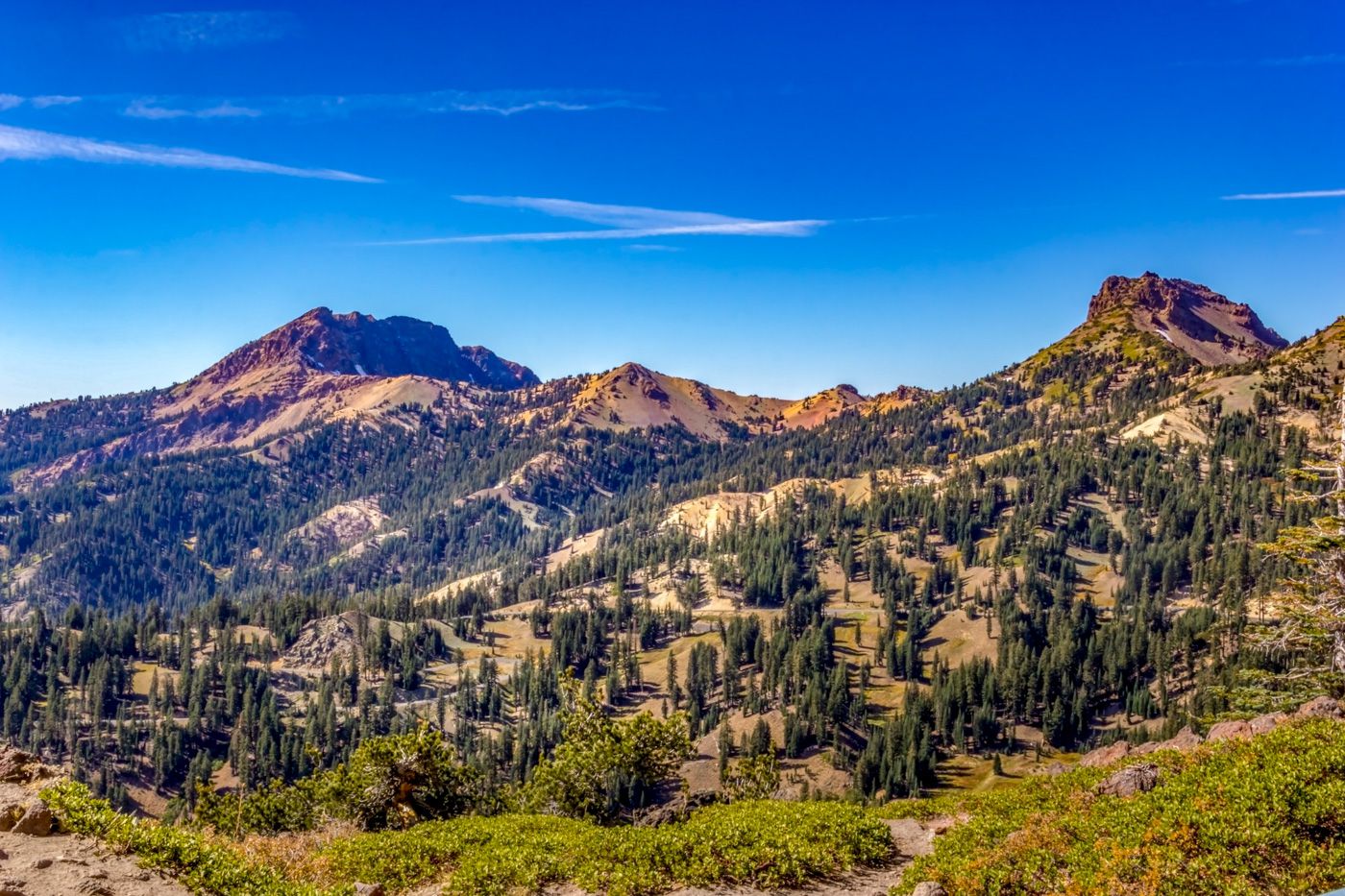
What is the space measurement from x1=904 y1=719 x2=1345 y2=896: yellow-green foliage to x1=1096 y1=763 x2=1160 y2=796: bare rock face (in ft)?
2.06

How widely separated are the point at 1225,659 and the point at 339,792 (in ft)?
647

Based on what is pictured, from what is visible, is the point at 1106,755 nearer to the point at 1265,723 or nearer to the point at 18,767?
the point at 1265,723

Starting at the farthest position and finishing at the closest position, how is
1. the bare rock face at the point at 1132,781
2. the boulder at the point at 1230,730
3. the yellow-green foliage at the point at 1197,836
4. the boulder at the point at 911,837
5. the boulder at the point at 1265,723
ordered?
the boulder at the point at 1230,730 < the boulder at the point at 1265,723 < the boulder at the point at 911,837 < the bare rock face at the point at 1132,781 < the yellow-green foliage at the point at 1197,836

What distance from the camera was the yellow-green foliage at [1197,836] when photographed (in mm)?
20516


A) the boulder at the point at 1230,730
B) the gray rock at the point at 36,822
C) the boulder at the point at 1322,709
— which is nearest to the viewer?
the gray rock at the point at 36,822

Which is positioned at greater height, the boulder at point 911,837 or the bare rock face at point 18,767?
the bare rock face at point 18,767

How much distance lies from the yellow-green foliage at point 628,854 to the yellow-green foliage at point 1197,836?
486 cm

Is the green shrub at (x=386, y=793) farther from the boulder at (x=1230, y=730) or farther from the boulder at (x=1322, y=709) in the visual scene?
the boulder at (x=1322, y=709)

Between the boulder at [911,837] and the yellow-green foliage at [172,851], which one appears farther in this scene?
the boulder at [911,837]

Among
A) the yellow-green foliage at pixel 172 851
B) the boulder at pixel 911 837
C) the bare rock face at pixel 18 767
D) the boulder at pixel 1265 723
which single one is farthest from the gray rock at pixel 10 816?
the boulder at pixel 1265 723

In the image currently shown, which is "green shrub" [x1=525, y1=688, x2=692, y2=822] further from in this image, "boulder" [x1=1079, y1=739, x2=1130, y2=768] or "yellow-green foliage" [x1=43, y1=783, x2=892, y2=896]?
"boulder" [x1=1079, y1=739, x2=1130, y2=768]

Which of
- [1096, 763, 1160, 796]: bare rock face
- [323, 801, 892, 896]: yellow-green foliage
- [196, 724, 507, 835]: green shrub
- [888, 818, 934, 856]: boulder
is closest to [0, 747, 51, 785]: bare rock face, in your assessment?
[323, 801, 892, 896]: yellow-green foliage

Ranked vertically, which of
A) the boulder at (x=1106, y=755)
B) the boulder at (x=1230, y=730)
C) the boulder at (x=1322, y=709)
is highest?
the boulder at (x=1322, y=709)

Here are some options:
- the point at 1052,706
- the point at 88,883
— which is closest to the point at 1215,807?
the point at 88,883
